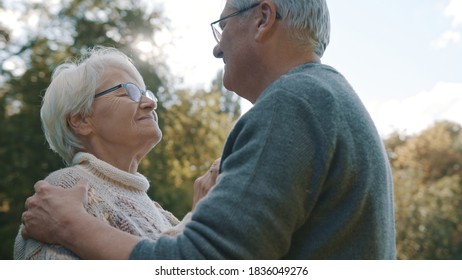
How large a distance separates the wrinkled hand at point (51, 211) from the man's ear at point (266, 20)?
0.82 meters

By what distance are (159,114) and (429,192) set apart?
14.3m

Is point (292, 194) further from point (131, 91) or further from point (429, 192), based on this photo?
point (429, 192)

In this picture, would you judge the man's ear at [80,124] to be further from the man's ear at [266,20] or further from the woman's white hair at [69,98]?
the man's ear at [266,20]

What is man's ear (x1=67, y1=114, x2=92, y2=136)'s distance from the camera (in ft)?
8.96

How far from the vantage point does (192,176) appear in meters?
22.3

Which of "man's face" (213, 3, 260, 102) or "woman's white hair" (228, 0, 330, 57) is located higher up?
"woman's white hair" (228, 0, 330, 57)

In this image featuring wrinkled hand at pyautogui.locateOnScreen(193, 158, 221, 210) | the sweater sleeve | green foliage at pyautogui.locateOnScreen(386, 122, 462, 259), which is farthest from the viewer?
green foliage at pyautogui.locateOnScreen(386, 122, 462, 259)

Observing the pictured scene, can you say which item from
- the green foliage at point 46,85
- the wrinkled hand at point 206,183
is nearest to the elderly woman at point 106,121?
the wrinkled hand at point 206,183

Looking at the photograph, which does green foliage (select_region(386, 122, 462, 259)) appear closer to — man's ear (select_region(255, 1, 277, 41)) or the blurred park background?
the blurred park background

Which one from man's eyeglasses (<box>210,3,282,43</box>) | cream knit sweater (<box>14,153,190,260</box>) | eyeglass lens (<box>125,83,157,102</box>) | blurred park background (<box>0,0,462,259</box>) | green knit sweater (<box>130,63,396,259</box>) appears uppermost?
man's eyeglasses (<box>210,3,282,43</box>)

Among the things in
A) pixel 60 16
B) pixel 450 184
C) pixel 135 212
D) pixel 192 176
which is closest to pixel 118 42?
pixel 60 16

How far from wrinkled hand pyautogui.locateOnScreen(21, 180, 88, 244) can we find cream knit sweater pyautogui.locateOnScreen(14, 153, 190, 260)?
0.21 ft

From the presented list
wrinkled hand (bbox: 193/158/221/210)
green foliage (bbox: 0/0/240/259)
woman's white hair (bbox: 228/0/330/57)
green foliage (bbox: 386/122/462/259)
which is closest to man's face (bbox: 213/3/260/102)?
woman's white hair (bbox: 228/0/330/57)
